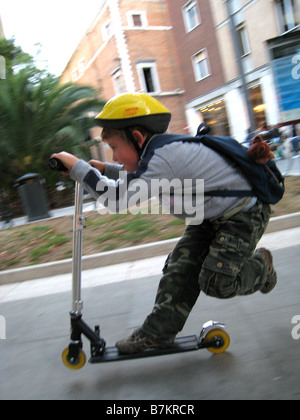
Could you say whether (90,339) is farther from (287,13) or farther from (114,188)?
(287,13)

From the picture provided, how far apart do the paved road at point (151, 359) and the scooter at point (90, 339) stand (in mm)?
→ 110

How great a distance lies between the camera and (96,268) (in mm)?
4219

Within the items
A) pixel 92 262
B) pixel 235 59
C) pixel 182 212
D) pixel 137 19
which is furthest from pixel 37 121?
pixel 137 19

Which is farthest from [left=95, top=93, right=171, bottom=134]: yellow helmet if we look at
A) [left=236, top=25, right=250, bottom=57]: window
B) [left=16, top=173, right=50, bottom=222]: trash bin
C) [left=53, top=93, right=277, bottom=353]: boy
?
[left=236, top=25, right=250, bottom=57]: window

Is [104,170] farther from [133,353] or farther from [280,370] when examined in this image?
[280,370]

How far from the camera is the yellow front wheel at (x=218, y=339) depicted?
203 centimetres

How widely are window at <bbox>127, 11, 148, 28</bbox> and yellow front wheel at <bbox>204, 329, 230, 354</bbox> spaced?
20.7m

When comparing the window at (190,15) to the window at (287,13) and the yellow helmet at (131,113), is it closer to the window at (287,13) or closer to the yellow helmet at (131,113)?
the window at (287,13)

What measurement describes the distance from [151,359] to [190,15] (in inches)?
779

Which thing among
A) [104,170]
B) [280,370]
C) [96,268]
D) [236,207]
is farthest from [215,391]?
[96,268]

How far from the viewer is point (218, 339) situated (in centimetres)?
203

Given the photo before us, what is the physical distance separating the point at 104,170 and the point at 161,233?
104 inches

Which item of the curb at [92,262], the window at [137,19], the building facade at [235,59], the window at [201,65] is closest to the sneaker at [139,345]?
the curb at [92,262]

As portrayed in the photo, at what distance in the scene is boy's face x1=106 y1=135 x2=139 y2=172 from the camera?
5.99ft
